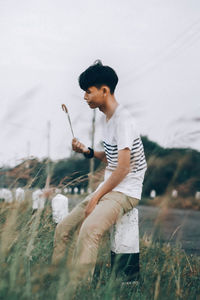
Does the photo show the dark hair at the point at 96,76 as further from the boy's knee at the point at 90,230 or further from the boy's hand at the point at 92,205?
the boy's knee at the point at 90,230

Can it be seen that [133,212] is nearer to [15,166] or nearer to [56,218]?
[15,166]

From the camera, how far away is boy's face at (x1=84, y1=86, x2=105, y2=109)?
2.58 meters

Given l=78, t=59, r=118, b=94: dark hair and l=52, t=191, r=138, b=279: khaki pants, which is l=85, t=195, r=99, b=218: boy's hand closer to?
l=52, t=191, r=138, b=279: khaki pants

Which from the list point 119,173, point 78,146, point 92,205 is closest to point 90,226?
point 92,205

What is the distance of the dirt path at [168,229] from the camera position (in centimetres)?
178

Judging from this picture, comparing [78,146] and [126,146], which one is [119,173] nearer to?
[126,146]

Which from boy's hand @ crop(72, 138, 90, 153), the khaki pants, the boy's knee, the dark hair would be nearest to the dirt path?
the khaki pants

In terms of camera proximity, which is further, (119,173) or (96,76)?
(96,76)

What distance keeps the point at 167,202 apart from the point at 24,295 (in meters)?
0.78

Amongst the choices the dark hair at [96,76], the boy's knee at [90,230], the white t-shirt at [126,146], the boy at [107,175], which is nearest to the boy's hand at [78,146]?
the boy at [107,175]

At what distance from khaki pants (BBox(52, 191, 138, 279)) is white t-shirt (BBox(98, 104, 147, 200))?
74 millimetres

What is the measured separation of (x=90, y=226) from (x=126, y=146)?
53 cm

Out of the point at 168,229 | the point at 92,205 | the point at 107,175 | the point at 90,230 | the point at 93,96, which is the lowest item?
the point at 168,229

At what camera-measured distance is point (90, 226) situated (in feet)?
7.39
